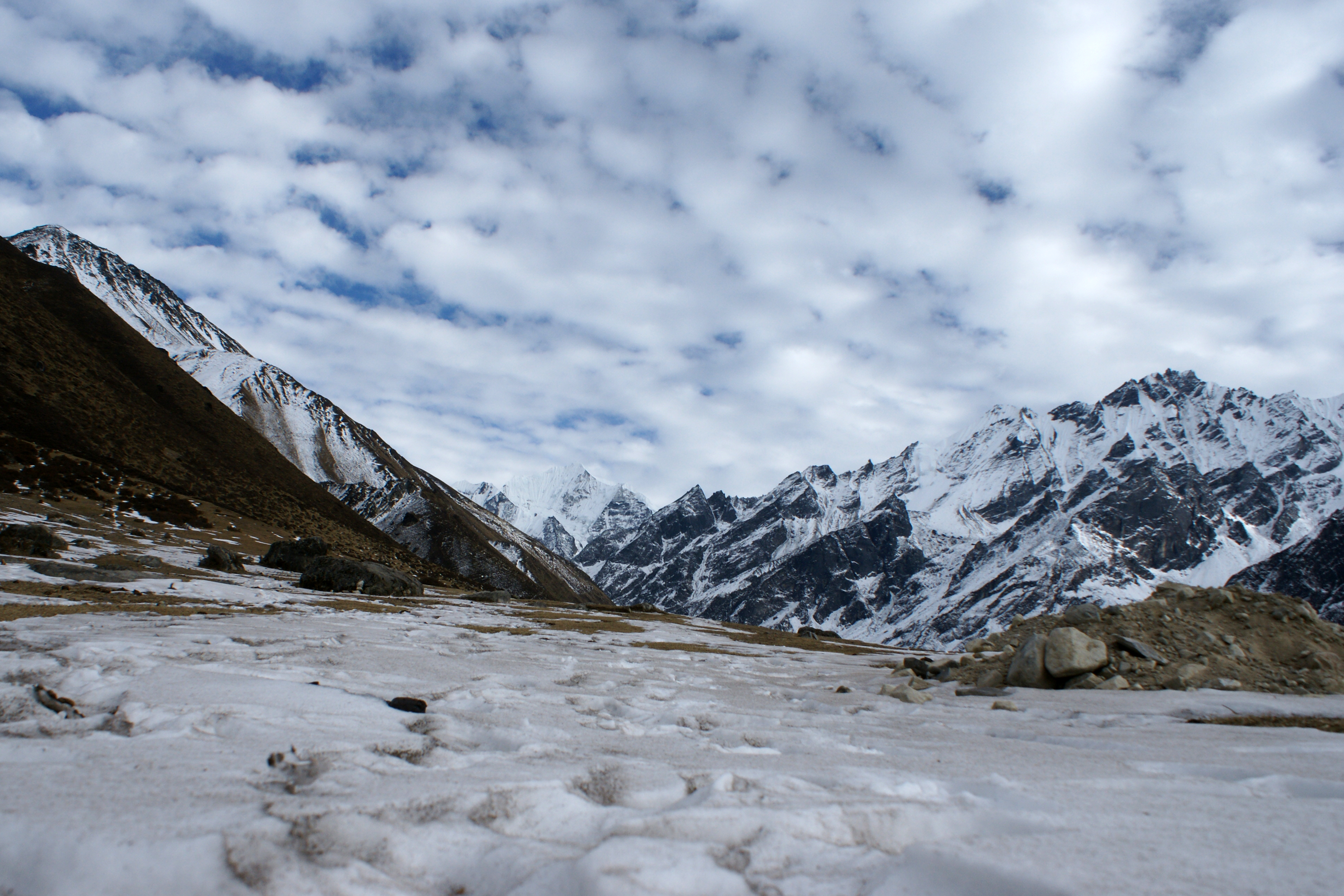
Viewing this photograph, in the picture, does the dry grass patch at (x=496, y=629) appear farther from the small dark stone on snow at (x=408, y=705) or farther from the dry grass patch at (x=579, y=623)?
the small dark stone on snow at (x=408, y=705)

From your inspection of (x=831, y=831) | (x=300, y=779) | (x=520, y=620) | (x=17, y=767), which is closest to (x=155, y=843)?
(x=300, y=779)

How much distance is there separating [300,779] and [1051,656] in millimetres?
13632

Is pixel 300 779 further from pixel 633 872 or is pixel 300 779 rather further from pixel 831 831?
pixel 831 831

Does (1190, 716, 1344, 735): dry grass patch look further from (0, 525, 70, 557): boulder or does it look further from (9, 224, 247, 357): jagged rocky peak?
(9, 224, 247, 357): jagged rocky peak

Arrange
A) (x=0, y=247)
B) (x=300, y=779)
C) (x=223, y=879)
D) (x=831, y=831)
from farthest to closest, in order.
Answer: (x=0, y=247) < (x=300, y=779) < (x=831, y=831) < (x=223, y=879)

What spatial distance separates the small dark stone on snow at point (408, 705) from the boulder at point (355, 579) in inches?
1188

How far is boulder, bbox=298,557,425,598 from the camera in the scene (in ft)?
113

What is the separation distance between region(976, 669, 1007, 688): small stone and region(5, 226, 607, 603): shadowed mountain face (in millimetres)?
113815

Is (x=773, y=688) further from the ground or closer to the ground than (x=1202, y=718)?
closer to the ground

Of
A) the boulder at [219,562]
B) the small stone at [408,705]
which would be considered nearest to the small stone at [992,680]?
the small stone at [408,705]

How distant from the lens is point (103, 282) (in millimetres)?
187125

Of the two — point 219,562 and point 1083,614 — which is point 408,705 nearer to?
point 1083,614

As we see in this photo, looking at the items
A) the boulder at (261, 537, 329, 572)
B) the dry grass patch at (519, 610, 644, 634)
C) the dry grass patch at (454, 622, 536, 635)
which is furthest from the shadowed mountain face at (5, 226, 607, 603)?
the dry grass patch at (454, 622, 536, 635)

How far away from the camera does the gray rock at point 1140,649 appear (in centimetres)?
1274
